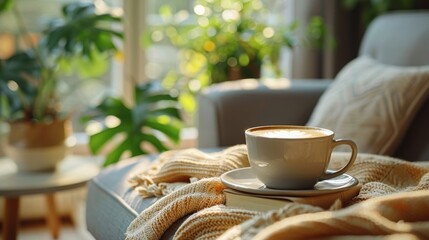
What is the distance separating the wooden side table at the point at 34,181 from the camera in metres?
1.88

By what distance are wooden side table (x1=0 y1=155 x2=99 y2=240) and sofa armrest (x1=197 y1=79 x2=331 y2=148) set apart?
1.25ft

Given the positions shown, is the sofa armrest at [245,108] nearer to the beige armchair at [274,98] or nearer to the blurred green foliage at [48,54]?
the beige armchair at [274,98]

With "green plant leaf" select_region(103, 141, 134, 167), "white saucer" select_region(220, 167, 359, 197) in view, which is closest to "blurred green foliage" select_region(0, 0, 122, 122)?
"green plant leaf" select_region(103, 141, 134, 167)

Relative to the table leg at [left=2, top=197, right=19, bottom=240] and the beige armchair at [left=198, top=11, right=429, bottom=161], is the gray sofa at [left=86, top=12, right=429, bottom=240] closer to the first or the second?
the beige armchair at [left=198, top=11, right=429, bottom=161]

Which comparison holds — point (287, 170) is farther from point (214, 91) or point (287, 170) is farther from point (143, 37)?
point (143, 37)

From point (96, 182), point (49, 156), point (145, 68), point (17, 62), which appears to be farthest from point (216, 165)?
point (145, 68)

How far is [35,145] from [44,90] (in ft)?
0.72

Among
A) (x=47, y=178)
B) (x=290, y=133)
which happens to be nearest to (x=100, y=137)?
(x=47, y=178)

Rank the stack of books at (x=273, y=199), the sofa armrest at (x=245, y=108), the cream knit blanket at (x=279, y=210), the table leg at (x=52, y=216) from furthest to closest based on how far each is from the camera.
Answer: the table leg at (x=52, y=216) < the sofa armrest at (x=245, y=108) < the stack of books at (x=273, y=199) < the cream knit blanket at (x=279, y=210)

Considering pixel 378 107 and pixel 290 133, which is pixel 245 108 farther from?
pixel 290 133

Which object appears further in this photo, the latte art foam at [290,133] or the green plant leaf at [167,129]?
the green plant leaf at [167,129]

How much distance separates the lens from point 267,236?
0.78m

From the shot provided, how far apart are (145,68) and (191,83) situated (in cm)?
26

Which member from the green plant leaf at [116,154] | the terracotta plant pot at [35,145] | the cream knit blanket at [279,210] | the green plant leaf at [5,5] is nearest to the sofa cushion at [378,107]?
the cream knit blanket at [279,210]
